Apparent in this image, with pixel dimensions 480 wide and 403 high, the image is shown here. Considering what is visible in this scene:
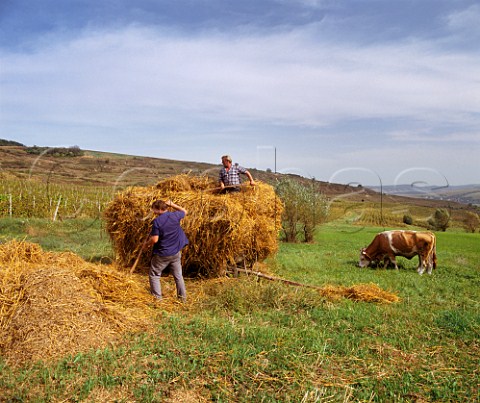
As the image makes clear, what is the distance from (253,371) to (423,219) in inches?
2009

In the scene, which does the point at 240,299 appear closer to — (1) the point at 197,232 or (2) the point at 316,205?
(1) the point at 197,232

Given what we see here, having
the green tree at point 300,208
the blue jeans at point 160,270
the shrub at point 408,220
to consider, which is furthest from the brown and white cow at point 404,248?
the shrub at point 408,220

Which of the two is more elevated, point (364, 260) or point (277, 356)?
point (277, 356)

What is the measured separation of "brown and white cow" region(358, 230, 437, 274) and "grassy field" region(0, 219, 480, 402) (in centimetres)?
416

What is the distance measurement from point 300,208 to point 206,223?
593 inches

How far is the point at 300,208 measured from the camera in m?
23.6

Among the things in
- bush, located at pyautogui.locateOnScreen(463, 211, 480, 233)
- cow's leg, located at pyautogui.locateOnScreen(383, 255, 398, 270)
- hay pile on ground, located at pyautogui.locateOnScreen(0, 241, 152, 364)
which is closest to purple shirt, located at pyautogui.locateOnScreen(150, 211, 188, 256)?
hay pile on ground, located at pyautogui.locateOnScreen(0, 241, 152, 364)

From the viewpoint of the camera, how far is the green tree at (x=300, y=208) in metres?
23.1

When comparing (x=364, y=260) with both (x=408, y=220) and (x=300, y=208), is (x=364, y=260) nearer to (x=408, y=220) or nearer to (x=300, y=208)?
(x=300, y=208)

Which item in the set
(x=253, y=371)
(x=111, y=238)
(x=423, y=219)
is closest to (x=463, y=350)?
(x=253, y=371)

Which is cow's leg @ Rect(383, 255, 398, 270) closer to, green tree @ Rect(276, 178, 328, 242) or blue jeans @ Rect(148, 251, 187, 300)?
blue jeans @ Rect(148, 251, 187, 300)

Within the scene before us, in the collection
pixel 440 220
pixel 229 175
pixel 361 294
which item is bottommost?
pixel 440 220

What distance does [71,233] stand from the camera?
19.3m

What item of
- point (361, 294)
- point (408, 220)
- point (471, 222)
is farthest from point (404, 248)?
point (408, 220)
